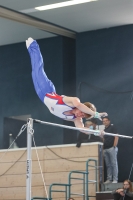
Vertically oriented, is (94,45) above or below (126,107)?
above

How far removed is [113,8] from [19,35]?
10.6 feet

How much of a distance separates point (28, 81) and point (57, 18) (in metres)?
2.46

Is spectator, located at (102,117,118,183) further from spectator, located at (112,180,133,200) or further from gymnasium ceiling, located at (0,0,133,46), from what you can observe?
gymnasium ceiling, located at (0,0,133,46)

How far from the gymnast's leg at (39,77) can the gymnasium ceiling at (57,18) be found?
13.6 feet

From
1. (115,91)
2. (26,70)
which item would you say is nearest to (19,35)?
(26,70)

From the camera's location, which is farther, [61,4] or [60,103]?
[61,4]

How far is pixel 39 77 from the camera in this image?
8547mm

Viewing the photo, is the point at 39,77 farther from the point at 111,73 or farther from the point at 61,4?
the point at 111,73

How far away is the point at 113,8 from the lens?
1331 cm

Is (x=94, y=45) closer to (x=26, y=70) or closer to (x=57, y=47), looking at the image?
(x=57, y=47)

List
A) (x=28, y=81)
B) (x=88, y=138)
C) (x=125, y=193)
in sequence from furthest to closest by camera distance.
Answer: (x=28, y=81), (x=88, y=138), (x=125, y=193)

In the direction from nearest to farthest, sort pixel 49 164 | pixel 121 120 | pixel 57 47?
pixel 49 164 → pixel 121 120 → pixel 57 47

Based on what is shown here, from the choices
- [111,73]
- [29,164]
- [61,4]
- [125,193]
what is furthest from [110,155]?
[29,164]


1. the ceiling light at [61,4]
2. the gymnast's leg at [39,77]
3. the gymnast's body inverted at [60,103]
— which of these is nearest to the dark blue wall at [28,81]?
the ceiling light at [61,4]
